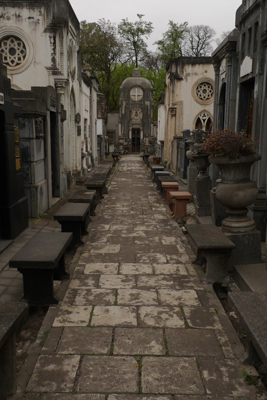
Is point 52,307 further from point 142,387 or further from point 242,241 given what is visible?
point 242,241

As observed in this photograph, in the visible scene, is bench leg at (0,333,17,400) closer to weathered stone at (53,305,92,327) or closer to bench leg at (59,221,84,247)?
weathered stone at (53,305,92,327)

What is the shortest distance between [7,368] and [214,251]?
9.82 feet

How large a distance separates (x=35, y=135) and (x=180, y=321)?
5.98m

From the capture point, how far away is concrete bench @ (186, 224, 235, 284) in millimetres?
4902

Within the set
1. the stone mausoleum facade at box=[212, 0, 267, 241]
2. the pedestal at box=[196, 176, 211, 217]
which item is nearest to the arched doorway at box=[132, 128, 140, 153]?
the stone mausoleum facade at box=[212, 0, 267, 241]

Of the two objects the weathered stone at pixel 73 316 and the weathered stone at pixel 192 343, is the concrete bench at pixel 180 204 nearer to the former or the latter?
the weathered stone at pixel 73 316

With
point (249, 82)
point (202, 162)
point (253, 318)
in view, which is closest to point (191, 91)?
point (249, 82)

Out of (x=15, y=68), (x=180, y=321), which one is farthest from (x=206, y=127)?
(x=180, y=321)

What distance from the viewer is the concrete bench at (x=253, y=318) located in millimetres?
2865

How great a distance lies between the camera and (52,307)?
176 inches

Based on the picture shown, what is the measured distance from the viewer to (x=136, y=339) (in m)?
3.79

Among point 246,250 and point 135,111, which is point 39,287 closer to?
point 246,250

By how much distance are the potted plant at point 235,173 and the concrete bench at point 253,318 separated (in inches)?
85.0

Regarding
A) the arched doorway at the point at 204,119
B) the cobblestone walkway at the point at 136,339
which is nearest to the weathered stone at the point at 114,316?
the cobblestone walkway at the point at 136,339
